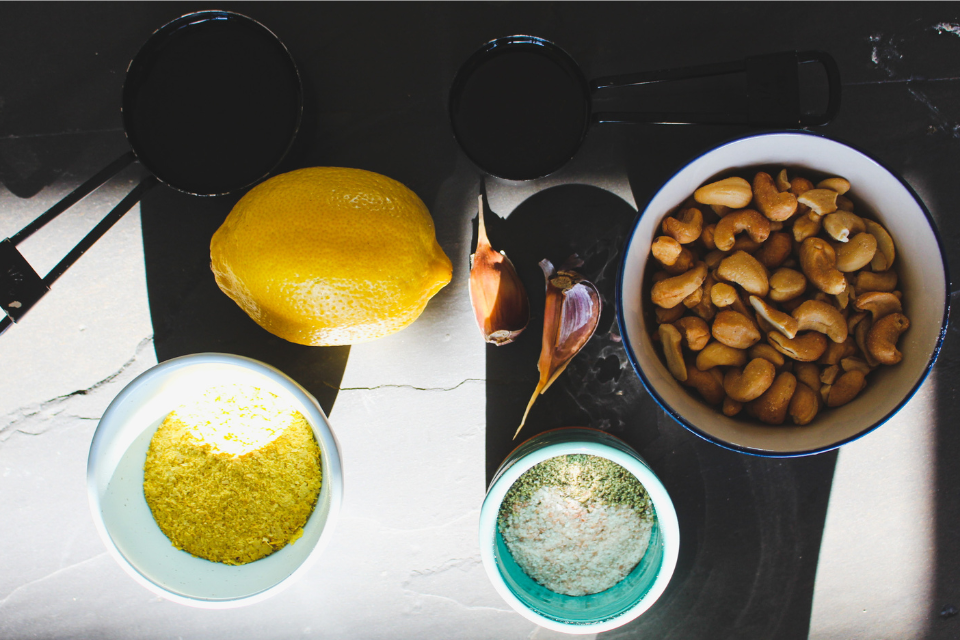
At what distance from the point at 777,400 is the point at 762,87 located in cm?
32

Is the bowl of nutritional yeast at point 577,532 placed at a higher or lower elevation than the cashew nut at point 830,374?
lower

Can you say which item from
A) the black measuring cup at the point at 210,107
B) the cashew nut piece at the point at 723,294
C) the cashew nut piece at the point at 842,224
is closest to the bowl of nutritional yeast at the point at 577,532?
the cashew nut piece at the point at 723,294

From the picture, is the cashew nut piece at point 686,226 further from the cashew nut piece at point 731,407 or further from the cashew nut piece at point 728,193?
the cashew nut piece at point 731,407

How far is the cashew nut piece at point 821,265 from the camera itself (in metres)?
0.50

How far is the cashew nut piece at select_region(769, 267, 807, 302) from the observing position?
1.66ft

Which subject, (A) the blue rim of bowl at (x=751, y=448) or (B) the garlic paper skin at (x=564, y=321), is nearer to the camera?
(A) the blue rim of bowl at (x=751, y=448)

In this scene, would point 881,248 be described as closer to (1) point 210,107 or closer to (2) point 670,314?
(2) point 670,314

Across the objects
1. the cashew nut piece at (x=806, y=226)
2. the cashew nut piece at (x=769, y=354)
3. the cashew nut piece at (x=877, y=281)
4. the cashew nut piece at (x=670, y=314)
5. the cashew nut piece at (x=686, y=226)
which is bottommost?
the cashew nut piece at (x=769, y=354)

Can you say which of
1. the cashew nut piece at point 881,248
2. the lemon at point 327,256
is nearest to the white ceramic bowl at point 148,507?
the lemon at point 327,256

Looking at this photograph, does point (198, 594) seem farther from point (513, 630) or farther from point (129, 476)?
point (513, 630)

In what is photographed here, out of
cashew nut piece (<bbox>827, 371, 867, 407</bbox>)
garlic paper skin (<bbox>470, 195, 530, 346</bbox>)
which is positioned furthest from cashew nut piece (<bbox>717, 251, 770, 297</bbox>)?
garlic paper skin (<bbox>470, 195, 530, 346</bbox>)

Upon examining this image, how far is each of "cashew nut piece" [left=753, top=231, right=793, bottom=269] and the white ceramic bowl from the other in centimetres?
45

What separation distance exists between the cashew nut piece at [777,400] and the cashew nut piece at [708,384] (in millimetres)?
33

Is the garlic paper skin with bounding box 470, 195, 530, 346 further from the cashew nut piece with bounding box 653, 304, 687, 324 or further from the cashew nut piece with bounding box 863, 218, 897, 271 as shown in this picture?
the cashew nut piece with bounding box 863, 218, 897, 271
